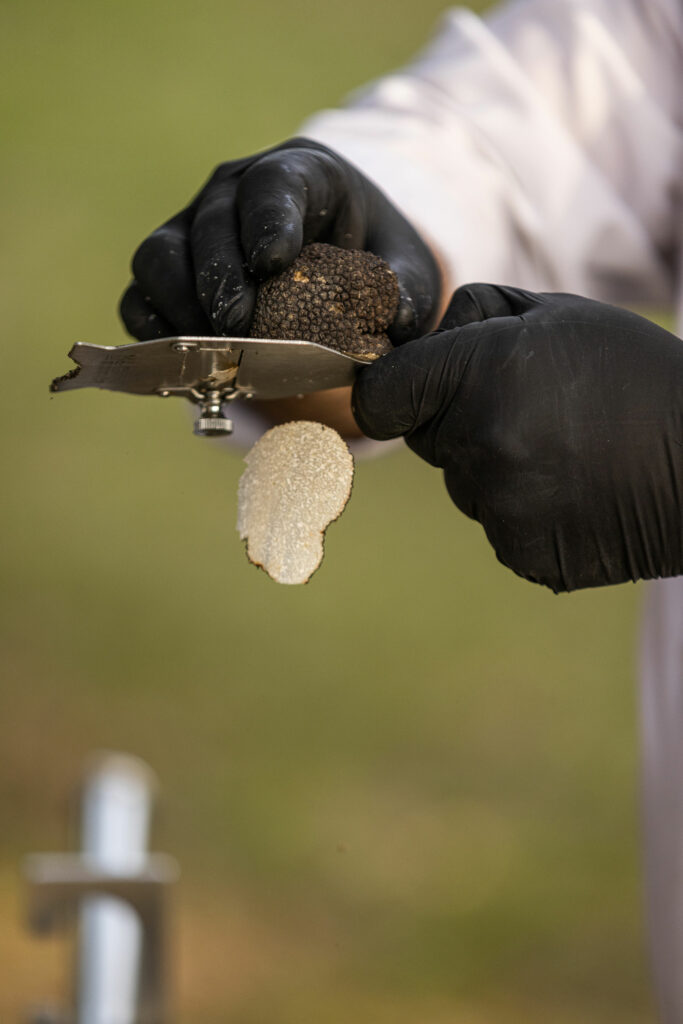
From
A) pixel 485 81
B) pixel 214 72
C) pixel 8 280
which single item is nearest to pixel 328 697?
pixel 8 280

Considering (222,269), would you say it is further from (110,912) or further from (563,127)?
(563,127)

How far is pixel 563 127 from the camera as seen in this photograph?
3.14 ft

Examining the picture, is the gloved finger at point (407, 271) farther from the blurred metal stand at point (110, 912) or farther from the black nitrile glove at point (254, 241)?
the blurred metal stand at point (110, 912)

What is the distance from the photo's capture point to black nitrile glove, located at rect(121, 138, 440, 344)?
561 millimetres

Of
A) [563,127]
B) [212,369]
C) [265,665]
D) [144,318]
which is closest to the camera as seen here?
[212,369]

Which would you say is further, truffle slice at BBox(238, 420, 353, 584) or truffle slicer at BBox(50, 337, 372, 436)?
truffle slice at BBox(238, 420, 353, 584)

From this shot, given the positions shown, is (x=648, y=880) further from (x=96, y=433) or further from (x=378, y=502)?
(x=96, y=433)

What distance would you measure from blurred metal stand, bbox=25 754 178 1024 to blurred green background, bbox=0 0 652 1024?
1.05m

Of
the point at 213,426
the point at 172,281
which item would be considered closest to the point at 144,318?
the point at 172,281

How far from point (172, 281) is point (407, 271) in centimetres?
16

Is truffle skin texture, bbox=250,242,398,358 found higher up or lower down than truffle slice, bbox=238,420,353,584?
higher up

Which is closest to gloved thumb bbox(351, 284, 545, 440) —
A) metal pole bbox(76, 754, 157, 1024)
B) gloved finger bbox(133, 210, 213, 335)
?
gloved finger bbox(133, 210, 213, 335)

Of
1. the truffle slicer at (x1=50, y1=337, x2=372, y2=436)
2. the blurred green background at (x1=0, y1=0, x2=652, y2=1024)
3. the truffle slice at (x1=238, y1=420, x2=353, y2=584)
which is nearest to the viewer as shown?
the truffle slicer at (x1=50, y1=337, x2=372, y2=436)

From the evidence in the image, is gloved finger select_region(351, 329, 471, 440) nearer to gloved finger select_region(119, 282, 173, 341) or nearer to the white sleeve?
gloved finger select_region(119, 282, 173, 341)
